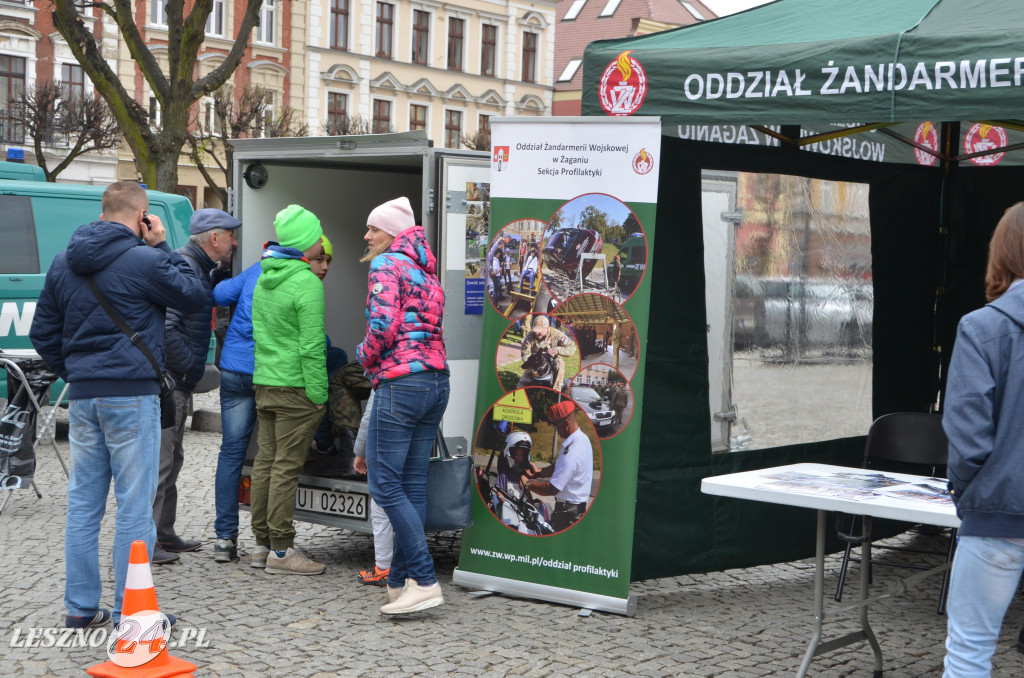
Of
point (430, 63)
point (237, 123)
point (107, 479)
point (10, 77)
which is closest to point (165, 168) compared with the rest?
point (107, 479)

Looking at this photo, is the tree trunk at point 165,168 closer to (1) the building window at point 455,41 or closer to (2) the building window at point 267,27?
(2) the building window at point 267,27

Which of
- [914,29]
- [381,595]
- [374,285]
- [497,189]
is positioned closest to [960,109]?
[914,29]

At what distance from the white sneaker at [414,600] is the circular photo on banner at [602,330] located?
3.96 ft

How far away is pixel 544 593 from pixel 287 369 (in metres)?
1.64

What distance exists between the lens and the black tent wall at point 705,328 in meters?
5.59

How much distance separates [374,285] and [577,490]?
1305 mm

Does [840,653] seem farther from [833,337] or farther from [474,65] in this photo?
[474,65]

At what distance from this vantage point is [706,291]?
5758mm

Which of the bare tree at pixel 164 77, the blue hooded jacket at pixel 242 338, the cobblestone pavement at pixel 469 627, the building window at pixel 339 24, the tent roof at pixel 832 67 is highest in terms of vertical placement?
the building window at pixel 339 24

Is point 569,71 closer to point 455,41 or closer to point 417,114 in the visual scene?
point 455,41

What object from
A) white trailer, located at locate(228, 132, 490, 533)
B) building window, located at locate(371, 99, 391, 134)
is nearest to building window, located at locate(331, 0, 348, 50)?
building window, located at locate(371, 99, 391, 134)

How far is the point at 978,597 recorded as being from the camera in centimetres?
339


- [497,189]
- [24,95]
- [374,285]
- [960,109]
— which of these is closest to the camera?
[960,109]

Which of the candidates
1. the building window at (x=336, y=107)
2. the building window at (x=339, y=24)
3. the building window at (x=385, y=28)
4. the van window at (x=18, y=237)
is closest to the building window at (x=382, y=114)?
the building window at (x=336, y=107)
